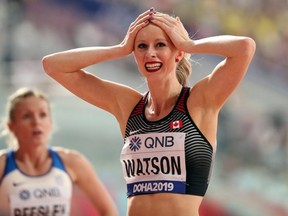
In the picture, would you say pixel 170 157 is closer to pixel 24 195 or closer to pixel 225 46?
pixel 225 46

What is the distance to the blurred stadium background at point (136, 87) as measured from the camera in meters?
11.6

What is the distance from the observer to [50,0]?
490 inches

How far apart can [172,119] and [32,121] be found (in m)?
2.32

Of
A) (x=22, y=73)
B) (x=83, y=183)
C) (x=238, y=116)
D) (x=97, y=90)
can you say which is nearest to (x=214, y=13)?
(x=238, y=116)

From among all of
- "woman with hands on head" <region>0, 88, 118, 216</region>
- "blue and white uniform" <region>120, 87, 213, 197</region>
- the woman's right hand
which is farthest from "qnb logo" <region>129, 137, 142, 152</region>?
"woman with hands on head" <region>0, 88, 118, 216</region>

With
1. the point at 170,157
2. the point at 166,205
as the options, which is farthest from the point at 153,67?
the point at 166,205

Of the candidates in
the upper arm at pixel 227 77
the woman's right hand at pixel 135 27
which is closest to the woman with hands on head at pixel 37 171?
the woman's right hand at pixel 135 27

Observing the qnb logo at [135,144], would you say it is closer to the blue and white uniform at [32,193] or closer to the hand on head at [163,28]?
the hand on head at [163,28]

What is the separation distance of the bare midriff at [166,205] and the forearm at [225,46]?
771mm

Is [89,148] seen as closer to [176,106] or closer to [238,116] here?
[238,116]

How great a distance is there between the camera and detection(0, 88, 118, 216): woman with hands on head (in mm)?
6516

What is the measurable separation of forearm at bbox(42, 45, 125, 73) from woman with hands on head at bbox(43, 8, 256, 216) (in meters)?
0.09

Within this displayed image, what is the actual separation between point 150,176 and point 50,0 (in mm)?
8317

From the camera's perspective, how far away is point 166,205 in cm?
444
